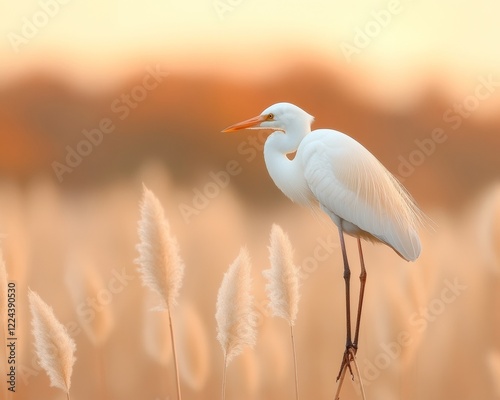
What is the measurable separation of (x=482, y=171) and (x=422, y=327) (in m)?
0.59

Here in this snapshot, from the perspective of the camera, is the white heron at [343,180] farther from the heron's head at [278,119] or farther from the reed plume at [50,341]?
the reed plume at [50,341]

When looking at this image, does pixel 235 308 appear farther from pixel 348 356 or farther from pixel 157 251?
pixel 348 356

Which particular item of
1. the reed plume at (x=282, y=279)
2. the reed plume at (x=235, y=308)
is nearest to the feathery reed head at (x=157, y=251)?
the reed plume at (x=235, y=308)

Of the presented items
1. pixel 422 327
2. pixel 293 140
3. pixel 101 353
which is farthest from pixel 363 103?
pixel 101 353

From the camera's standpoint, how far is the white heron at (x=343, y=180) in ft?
6.02

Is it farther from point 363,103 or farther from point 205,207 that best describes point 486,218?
point 205,207

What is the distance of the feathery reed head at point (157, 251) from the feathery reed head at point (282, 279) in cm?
32

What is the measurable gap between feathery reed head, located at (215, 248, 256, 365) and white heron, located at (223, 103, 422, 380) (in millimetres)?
Answer: 452

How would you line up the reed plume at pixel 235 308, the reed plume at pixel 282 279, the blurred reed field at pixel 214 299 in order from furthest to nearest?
the blurred reed field at pixel 214 299, the reed plume at pixel 282 279, the reed plume at pixel 235 308

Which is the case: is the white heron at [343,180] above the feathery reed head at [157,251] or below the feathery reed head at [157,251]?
above

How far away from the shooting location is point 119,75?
2.20 m

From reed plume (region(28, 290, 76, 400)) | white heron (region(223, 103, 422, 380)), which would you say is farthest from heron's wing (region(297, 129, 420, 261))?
reed plume (region(28, 290, 76, 400))

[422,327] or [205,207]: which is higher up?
[205,207]

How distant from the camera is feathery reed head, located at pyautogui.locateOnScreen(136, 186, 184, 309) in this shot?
4.21ft
